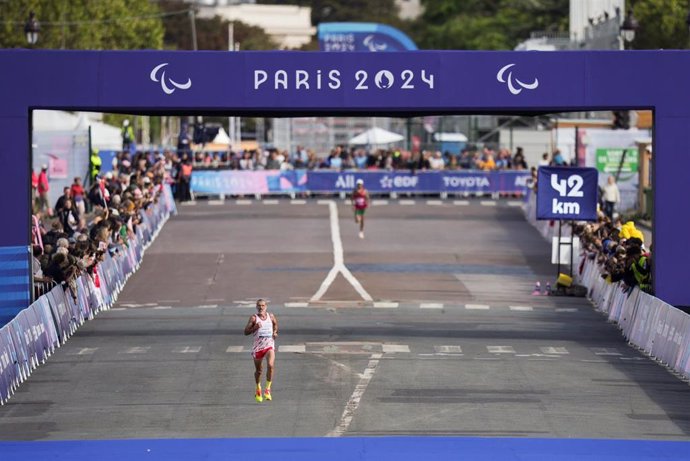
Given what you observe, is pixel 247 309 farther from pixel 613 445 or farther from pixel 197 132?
pixel 197 132

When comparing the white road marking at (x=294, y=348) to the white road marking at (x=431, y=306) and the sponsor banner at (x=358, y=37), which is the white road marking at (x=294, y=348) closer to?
the white road marking at (x=431, y=306)

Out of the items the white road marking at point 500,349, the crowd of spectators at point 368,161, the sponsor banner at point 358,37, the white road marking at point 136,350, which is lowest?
the white road marking at point 500,349

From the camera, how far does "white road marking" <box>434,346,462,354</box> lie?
2723 cm

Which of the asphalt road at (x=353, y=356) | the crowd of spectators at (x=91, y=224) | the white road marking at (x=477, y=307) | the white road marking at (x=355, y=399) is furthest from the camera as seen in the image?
the white road marking at (x=477, y=307)

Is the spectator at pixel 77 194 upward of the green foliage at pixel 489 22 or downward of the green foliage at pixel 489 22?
downward

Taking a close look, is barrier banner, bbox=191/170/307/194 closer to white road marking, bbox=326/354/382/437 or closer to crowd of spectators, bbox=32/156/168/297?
crowd of spectators, bbox=32/156/168/297

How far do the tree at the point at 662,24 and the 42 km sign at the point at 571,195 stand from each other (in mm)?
48471

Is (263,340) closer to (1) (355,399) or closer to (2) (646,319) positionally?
(1) (355,399)

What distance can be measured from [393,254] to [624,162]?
12794mm

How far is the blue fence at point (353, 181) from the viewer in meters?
59.9

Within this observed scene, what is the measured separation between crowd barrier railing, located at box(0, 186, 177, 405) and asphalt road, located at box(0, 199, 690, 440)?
0.27 m

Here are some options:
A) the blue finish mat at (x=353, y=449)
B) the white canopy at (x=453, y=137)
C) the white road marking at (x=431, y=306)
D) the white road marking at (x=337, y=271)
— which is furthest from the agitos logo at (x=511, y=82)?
the white canopy at (x=453, y=137)

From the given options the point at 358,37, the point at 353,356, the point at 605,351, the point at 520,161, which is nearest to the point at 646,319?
the point at 605,351

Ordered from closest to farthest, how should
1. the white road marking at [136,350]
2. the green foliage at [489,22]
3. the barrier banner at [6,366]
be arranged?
the barrier banner at [6,366] → the white road marking at [136,350] → the green foliage at [489,22]
